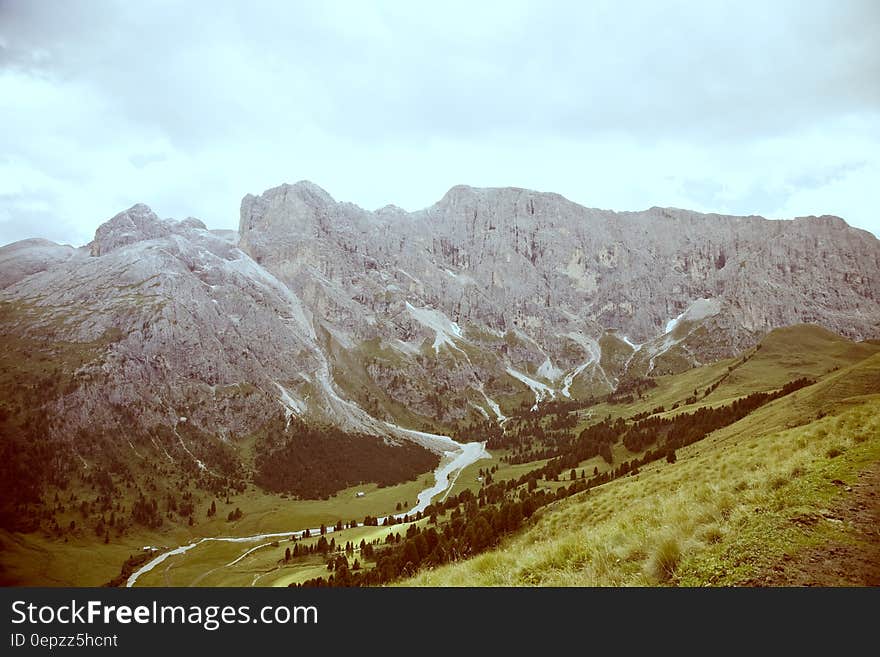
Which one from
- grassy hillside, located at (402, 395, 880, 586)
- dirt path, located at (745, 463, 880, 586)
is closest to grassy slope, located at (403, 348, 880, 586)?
grassy hillside, located at (402, 395, 880, 586)

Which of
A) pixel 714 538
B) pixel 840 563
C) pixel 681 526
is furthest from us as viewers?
pixel 681 526

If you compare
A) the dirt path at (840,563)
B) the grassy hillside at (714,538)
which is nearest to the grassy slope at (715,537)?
the grassy hillside at (714,538)

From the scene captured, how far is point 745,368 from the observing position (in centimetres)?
18712

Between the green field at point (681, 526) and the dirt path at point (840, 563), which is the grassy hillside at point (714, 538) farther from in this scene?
the dirt path at point (840, 563)

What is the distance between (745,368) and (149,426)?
232954 millimetres

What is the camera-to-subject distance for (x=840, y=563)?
36.0ft

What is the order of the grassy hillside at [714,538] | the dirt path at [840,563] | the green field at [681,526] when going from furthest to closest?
1. the green field at [681,526]
2. the grassy hillside at [714,538]
3. the dirt path at [840,563]

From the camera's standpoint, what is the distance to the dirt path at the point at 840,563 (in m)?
10.4

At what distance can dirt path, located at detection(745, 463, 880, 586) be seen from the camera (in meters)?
10.4

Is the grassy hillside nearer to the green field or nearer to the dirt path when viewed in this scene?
the green field

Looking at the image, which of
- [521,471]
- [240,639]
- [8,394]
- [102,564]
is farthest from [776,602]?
[8,394]

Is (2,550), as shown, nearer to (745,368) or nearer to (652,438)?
(652,438)

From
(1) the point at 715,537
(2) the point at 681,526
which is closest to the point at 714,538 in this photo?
(1) the point at 715,537

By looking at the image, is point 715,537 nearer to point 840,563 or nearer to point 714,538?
point 714,538
